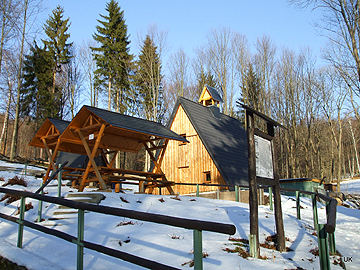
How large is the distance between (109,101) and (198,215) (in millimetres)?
26317

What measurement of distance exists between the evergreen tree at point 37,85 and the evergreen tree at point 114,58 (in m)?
6.15

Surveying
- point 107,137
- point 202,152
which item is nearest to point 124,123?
point 107,137

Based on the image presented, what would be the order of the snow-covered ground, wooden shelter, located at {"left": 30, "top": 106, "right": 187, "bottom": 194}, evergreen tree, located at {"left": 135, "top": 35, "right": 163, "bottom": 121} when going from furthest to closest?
evergreen tree, located at {"left": 135, "top": 35, "right": 163, "bottom": 121} → wooden shelter, located at {"left": 30, "top": 106, "right": 187, "bottom": 194} → the snow-covered ground

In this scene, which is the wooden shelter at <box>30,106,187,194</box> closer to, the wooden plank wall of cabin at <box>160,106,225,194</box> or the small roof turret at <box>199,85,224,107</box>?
the wooden plank wall of cabin at <box>160,106,225,194</box>

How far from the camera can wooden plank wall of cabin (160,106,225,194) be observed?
18.1 m

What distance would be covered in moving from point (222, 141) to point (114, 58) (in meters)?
20.9

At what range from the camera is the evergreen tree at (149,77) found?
102 feet

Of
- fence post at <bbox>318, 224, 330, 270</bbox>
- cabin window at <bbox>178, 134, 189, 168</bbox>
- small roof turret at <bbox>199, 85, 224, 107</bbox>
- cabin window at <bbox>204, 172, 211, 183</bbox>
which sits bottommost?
fence post at <bbox>318, 224, 330, 270</bbox>

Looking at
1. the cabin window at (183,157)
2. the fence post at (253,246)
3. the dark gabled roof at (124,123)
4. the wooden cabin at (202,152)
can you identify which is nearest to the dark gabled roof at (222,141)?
the wooden cabin at (202,152)

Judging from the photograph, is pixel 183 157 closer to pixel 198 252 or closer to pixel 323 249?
pixel 323 249

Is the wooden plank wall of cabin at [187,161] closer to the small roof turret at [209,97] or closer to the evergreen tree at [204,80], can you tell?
the small roof turret at [209,97]

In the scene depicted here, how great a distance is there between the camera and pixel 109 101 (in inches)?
1300

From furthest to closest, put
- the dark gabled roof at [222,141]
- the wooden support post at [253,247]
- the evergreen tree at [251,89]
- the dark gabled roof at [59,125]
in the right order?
the evergreen tree at [251,89] < the dark gabled roof at [222,141] < the dark gabled roof at [59,125] < the wooden support post at [253,247]

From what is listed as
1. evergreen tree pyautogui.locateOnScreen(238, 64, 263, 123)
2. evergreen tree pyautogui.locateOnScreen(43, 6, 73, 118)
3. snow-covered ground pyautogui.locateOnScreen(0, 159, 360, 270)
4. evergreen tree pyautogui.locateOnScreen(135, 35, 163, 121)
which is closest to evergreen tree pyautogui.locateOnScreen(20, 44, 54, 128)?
evergreen tree pyautogui.locateOnScreen(43, 6, 73, 118)
